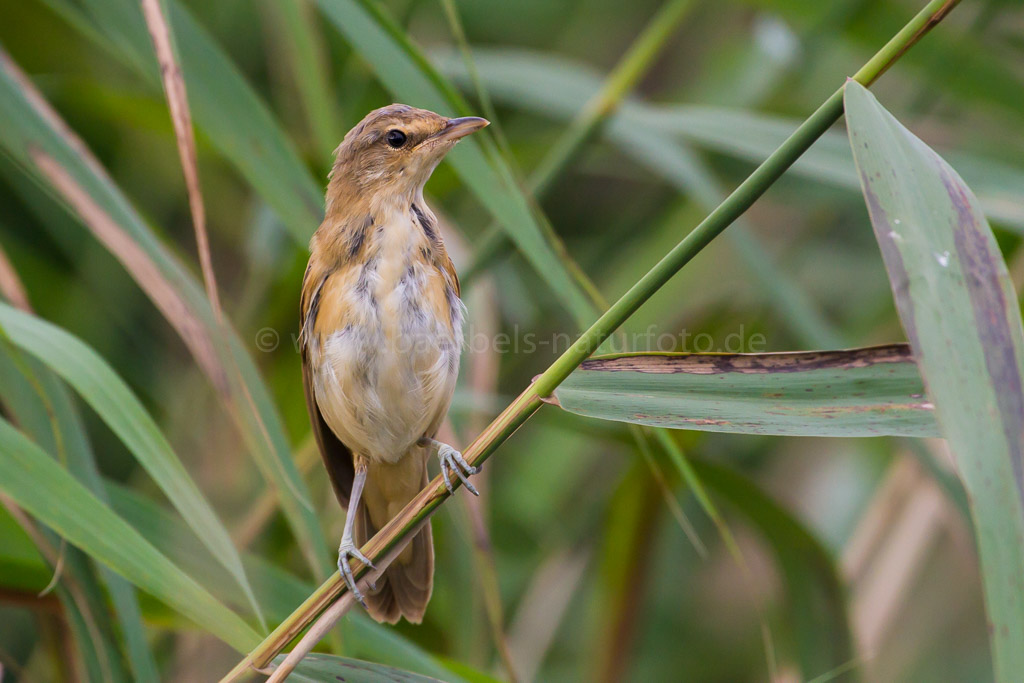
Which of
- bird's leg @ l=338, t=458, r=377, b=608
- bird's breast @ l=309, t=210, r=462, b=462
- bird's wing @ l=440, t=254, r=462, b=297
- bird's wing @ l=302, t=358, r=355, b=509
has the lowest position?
bird's leg @ l=338, t=458, r=377, b=608

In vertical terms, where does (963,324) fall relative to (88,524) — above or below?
above

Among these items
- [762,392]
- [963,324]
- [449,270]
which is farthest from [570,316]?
[963,324]

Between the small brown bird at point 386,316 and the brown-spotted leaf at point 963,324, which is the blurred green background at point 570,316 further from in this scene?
the brown-spotted leaf at point 963,324

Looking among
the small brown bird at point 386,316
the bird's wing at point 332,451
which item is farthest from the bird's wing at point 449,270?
the bird's wing at point 332,451

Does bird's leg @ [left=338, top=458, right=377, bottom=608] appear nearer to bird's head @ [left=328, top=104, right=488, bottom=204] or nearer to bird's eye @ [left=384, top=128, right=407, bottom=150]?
bird's head @ [left=328, top=104, right=488, bottom=204]

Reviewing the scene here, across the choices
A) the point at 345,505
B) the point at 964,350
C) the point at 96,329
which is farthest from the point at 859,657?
the point at 96,329

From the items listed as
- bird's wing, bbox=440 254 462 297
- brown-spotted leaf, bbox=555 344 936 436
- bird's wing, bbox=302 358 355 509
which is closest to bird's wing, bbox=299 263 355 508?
bird's wing, bbox=302 358 355 509

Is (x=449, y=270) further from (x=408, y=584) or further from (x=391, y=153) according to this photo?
(x=408, y=584)
